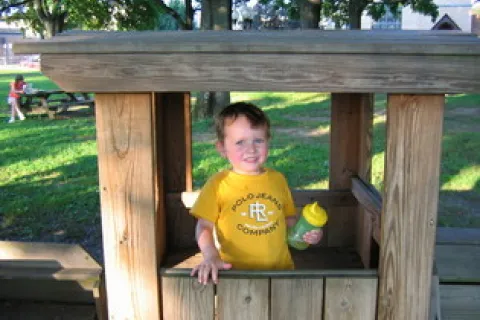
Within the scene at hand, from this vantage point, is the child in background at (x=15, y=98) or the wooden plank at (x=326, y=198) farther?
the child in background at (x=15, y=98)

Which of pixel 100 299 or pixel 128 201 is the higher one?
pixel 128 201

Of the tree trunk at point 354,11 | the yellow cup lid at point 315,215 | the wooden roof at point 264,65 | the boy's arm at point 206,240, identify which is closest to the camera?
the wooden roof at point 264,65

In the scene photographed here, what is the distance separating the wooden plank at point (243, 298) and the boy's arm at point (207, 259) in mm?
50

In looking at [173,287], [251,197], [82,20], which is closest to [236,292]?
[173,287]

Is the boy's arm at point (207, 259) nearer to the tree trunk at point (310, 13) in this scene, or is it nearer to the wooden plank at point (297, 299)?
the wooden plank at point (297, 299)

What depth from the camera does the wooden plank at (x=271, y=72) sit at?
174 centimetres

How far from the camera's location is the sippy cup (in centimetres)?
220

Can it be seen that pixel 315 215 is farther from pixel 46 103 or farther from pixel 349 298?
pixel 46 103

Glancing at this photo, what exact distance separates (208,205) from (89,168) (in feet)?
19.2

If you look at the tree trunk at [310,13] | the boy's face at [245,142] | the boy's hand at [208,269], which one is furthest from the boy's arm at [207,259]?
the tree trunk at [310,13]

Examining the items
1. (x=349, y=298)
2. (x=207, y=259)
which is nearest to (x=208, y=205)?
(x=207, y=259)

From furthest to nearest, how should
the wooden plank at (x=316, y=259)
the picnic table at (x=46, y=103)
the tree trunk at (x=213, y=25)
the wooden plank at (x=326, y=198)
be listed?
the picnic table at (x=46, y=103), the tree trunk at (x=213, y=25), the wooden plank at (x=326, y=198), the wooden plank at (x=316, y=259)

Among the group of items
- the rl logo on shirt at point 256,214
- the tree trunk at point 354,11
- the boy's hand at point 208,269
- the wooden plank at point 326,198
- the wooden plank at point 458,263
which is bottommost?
the wooden plank at point 458,263

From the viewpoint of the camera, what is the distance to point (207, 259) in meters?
2.05
